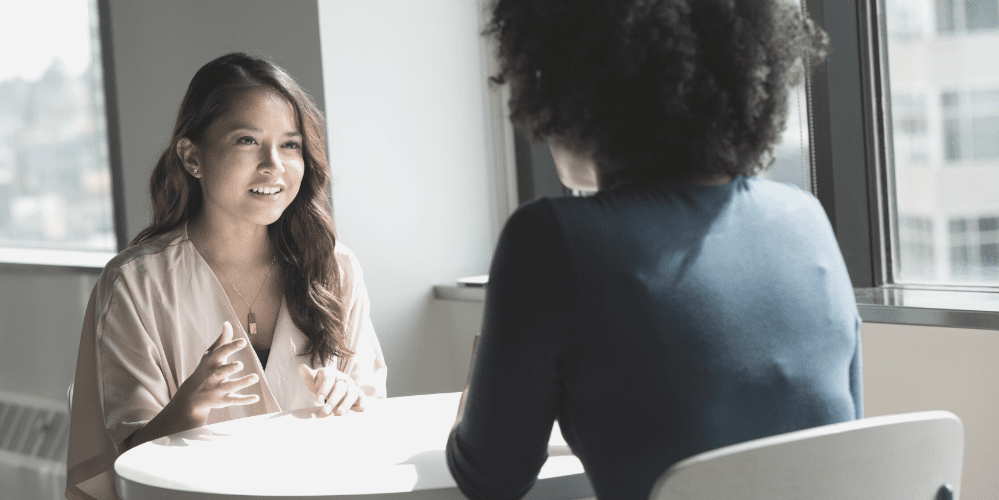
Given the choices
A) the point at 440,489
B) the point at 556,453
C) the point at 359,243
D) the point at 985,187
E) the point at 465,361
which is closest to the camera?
the point at 440,489

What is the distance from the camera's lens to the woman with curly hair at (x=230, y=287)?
1.67 m

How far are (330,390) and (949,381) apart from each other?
1193 mm

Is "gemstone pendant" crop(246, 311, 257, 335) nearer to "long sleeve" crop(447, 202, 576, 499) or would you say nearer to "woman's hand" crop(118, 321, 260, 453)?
"woman's hand" crop(118, 321, 260, 453)

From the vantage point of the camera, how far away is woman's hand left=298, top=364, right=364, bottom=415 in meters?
1.63

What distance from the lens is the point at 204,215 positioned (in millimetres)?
2006

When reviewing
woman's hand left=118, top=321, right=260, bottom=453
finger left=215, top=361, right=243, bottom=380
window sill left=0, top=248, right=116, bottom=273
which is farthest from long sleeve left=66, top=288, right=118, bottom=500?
window sill left=0, top=248, right=116, bottom=273

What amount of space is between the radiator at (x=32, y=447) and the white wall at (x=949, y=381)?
124 inches

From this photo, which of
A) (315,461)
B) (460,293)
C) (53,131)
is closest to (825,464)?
(315,461)

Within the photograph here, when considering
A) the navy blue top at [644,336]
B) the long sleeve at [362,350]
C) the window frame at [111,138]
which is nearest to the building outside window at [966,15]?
the navy blue top at [644,336]

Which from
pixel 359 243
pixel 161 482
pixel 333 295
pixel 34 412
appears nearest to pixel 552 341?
pixel 161 482

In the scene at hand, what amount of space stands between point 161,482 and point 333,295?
2.89 feet

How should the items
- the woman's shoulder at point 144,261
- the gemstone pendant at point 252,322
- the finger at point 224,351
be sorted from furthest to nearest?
the gemstone pendant at point 252,322 < the woman's shoulder at point 144,261 < the finger at point 224,351

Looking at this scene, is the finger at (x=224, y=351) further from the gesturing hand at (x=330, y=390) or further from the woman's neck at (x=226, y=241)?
the woman's neck at (x=226, y=241)

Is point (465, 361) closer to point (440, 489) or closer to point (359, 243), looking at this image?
point (359, 243)
